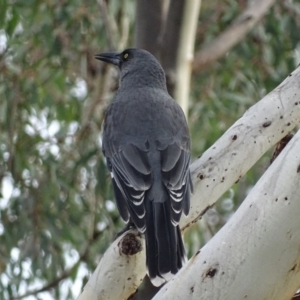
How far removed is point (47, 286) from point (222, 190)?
7.80 ft

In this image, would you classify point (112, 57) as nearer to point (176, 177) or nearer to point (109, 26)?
point (109, 26)

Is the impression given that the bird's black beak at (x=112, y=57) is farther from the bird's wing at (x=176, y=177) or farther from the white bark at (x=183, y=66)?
the bird's wing at (x=176, y=177)

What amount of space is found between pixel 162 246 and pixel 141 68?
1.39 meters

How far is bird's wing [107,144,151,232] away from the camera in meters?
2.59

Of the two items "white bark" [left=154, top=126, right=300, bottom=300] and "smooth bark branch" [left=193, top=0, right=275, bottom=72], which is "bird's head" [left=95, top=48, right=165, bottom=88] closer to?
"smooth bark branch" [left=193, top=0, right=275, bottom=72]

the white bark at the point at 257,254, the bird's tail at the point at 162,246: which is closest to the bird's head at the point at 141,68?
the bird's tail at the point at 162,246

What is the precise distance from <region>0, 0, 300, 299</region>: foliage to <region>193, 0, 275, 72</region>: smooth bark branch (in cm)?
41

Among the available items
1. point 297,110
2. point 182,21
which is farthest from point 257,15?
point 297,110

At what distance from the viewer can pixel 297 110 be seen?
7.86 ft

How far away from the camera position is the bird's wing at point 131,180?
2592 mm

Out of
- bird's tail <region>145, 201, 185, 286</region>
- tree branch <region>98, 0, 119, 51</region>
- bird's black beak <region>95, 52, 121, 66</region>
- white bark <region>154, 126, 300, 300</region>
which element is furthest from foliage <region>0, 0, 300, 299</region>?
white bark <region>154, 126, 300, 300</region>

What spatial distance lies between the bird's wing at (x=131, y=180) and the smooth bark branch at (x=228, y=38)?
0.85 meters

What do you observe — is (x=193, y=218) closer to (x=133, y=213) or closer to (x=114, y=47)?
(x=133, y=213)

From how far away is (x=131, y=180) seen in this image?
2752mm
